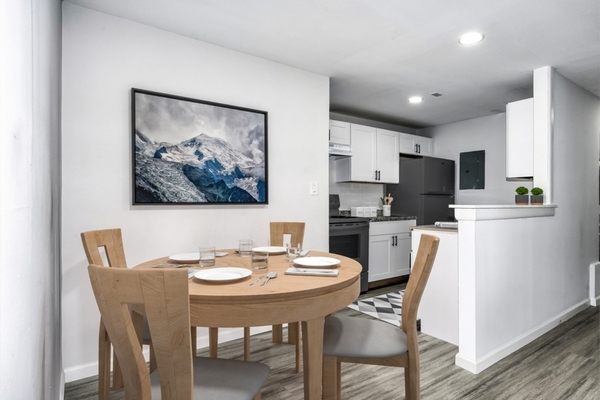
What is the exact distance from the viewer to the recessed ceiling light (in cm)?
243

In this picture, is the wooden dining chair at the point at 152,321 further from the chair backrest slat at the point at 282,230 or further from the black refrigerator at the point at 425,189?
the black refrigerator at the point at 425,189

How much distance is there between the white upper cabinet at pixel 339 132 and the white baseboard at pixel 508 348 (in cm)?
276

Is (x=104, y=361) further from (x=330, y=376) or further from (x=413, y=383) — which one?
(x=413, y=383)

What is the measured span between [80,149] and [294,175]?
1.68m

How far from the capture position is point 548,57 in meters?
2.83

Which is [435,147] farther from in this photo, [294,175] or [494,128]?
[294,175]

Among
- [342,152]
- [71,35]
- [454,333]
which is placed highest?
[71,35]

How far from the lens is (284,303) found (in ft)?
3.94

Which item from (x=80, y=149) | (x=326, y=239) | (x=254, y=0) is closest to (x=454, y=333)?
(x=326, y=239)

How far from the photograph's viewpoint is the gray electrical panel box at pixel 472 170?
16.1 ft

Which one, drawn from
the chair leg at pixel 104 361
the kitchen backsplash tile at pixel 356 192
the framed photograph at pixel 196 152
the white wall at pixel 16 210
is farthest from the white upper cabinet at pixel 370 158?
the white wall at pixel 16 210

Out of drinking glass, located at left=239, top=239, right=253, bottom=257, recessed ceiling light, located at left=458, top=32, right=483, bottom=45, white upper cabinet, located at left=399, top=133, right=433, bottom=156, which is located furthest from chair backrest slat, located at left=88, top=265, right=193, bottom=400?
white upper cabinet, located at left=399, top=133, right=433, bottom=156

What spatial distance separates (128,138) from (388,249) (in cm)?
337

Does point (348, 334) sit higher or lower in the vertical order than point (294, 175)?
lower
